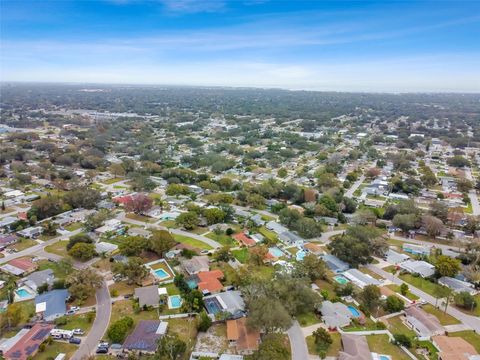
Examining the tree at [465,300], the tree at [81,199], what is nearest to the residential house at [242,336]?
the tree at [465,300]

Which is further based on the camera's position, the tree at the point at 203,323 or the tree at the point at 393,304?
the tree at the point at 393,304

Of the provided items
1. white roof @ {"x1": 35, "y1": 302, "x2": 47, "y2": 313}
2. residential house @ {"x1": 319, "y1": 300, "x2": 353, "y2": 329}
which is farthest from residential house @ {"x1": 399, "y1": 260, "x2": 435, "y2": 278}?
white roof @ {"x1": 35, "y1": 302, "x2": 47, "y2": 313}

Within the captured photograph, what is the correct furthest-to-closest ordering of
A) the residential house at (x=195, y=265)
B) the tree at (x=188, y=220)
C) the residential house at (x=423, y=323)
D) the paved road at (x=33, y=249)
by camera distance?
the tree at (x=188, y=220) → the paved road at (x=33, y=249) → the residential house at (x=195, y=265) → the residential house at (x=423, y=323)

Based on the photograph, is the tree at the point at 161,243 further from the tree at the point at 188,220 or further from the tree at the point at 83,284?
the tree at the point at 83,284

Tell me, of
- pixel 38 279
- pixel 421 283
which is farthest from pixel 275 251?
pixel 38 279

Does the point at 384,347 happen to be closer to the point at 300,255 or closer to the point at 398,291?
the point at 398,291

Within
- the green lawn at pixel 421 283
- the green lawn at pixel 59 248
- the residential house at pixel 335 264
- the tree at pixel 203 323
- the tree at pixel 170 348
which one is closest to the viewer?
the tree at pixel 170 348

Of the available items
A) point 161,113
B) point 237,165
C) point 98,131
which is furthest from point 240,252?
point 161,113
